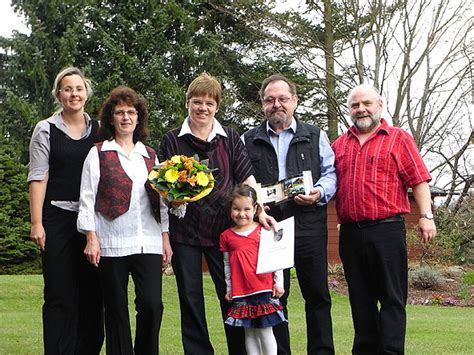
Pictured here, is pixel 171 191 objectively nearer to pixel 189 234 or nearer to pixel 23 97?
pixel 189 234

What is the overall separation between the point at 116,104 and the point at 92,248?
108cm

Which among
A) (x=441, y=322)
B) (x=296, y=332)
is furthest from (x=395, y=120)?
(x=296, y=332)

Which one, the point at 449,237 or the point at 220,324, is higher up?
the point at 449,237

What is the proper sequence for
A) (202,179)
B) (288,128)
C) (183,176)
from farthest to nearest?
(288,128) → (202,179) → (183,176)

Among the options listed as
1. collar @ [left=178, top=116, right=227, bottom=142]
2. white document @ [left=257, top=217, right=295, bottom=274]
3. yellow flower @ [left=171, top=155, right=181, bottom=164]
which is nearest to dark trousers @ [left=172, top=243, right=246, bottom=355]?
white document @ [left=257, top=217, right=295, bottom=274]

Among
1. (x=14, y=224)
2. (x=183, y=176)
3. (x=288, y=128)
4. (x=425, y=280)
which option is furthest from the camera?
(x=14, y=224)

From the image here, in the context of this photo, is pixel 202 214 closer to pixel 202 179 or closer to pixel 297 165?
pixel 202 179

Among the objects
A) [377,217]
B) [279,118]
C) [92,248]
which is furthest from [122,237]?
[377,217]

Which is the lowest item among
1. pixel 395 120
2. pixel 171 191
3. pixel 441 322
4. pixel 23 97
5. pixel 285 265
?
pixel 441 322

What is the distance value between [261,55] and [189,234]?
21715 millimetres

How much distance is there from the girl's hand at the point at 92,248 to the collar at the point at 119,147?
631mm

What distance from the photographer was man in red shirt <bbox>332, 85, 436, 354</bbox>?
5887 millimetres

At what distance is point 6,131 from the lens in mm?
24984

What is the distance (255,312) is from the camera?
5.64 meters
